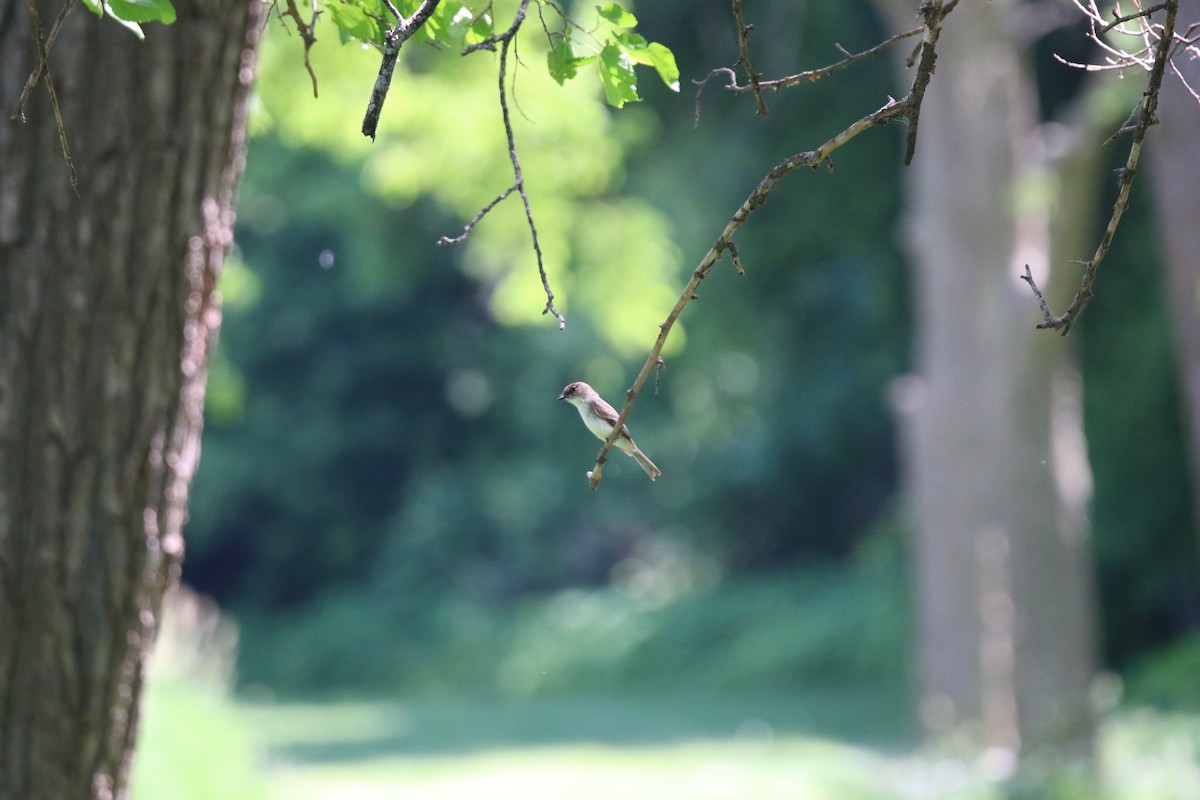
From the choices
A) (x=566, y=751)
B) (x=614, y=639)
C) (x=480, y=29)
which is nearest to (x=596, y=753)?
(x=566, y=751)

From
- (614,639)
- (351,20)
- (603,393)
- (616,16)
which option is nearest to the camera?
(616,16)

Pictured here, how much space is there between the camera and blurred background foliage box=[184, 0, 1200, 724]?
895 centimetres

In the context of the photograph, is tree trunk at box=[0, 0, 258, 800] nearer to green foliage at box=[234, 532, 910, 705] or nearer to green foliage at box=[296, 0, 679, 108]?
green foliage at box=[296, 0, 679, 108]

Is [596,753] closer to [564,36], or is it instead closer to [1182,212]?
[1182,212]

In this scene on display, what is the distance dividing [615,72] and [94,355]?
1.48m

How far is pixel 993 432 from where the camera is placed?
36.0 feet

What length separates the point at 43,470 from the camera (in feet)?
9.96

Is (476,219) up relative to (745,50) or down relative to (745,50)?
down

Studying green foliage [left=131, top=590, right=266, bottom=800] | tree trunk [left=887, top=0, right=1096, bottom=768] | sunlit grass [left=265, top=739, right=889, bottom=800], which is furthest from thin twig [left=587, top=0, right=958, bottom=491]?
tree trunk [left=887, top=0, right=1096, bottom=768]

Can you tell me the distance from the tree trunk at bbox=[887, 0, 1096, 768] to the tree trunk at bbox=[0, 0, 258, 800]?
327 inches

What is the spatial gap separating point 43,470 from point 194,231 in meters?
0.61

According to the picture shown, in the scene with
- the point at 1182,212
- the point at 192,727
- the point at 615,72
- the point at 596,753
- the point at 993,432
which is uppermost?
the point at 993,432

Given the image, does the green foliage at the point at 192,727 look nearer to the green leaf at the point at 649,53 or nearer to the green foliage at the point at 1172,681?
the green leaf at the point at 649,53

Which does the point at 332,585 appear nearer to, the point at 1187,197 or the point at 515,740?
the point at 515,740
